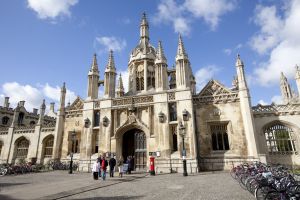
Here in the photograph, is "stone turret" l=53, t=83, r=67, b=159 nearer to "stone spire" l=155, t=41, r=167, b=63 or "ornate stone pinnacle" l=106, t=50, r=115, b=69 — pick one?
"ornate stone pinnacle" l=106, t=50, r=115, b=69

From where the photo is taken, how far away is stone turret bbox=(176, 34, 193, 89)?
70.7 feet

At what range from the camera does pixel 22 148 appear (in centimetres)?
3244

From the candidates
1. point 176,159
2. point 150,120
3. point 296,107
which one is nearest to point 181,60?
point 150,120

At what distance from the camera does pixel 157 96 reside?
2173cm

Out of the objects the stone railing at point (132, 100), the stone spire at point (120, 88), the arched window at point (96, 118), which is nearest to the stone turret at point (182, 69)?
the stone railing at point (132, 100)

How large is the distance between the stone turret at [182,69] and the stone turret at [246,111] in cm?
508

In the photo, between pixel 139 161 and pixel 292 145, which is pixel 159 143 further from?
pixel 292 145

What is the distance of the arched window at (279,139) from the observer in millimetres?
20828

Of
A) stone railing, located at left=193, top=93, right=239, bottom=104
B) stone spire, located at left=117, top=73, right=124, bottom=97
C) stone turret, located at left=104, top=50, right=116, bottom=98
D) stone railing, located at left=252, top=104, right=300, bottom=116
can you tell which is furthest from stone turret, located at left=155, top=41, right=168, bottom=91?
stone spire, located at left=117, top=73, right=124, bottom=97

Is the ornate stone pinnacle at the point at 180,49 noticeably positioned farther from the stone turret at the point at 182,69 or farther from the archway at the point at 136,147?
the archway at the point at 136,147

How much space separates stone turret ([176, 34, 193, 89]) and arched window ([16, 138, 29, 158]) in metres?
25.5

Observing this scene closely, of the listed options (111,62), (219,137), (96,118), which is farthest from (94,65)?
(219,137)

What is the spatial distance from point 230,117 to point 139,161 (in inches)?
395

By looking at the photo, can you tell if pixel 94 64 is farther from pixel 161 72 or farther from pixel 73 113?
pixel 161 72
